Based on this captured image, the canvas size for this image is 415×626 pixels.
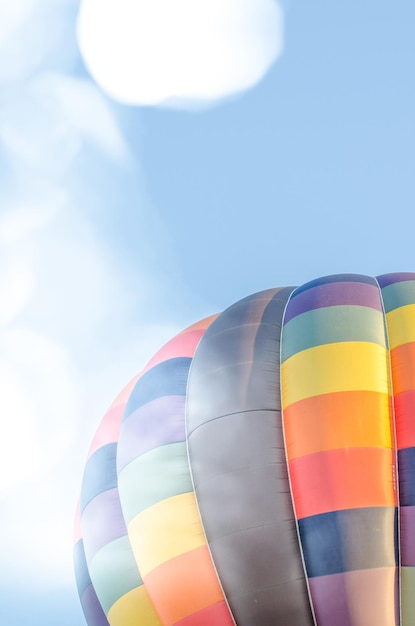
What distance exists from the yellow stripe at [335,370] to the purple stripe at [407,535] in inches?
42.0

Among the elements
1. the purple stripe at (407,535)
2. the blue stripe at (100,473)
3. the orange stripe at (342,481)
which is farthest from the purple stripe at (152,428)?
the purple stripe at (407,535)

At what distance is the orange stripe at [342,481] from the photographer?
7.96 meters

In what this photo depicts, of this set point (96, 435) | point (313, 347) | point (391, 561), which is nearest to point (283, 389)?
point (313, 347)

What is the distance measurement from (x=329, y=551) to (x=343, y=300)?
8.06 ft

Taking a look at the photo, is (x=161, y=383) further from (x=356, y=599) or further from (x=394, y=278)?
(x=356, y=599)

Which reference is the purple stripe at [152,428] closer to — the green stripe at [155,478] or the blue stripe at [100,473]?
the green stripe at [155,478]

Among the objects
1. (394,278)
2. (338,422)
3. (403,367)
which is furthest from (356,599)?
(394,278)

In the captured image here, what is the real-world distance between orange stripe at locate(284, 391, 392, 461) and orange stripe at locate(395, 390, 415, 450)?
0.07 meters

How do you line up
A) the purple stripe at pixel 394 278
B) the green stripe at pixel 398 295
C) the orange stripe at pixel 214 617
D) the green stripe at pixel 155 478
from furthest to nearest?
1. the purple stripe at pixel 394 278
2. the green stripe at pixel 398 295
3. the green stripe at pixel 155 478
4. the orange stripe at pixel 214 617

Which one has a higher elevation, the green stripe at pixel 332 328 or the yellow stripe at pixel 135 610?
the green stripe at pixel 332 328

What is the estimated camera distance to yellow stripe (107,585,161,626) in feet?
28.4

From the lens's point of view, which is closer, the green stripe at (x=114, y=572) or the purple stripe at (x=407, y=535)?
the purple stripe at (x=407, y=535)

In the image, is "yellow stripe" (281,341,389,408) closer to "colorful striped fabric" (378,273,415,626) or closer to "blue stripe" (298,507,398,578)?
"colorful striped fabric" (378,273,415,626)

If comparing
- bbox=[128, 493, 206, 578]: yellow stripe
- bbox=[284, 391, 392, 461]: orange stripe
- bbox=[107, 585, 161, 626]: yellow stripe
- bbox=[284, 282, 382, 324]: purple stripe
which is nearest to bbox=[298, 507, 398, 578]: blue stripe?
bbox=[284, 391, 392, 461]: orange stripe
